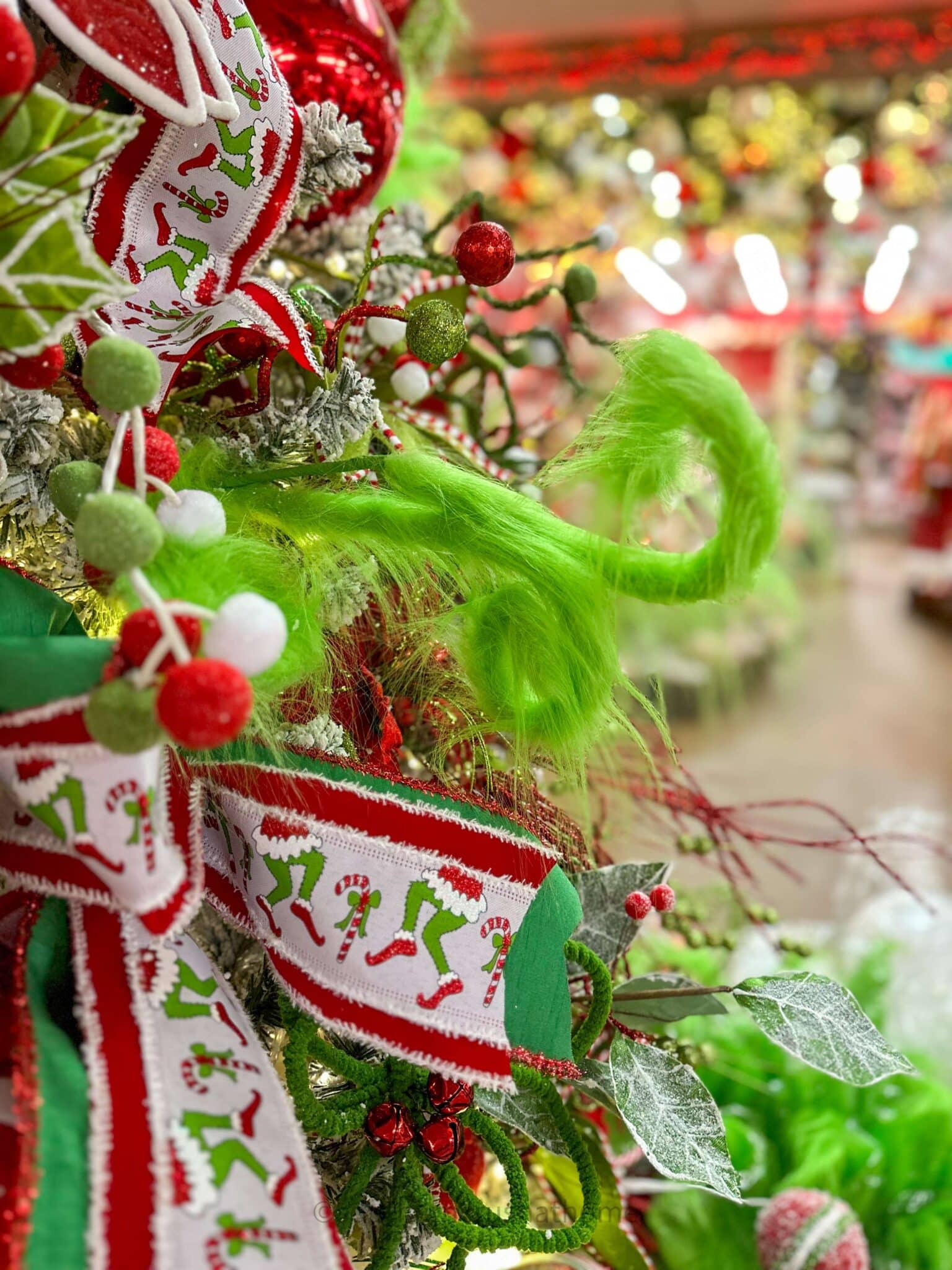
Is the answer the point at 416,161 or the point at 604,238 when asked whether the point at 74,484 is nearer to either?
the point at 604,238

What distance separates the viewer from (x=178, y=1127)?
0.88ft

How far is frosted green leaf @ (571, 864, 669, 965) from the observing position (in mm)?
420

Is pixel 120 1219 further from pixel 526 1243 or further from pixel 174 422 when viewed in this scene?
pixel 174 422

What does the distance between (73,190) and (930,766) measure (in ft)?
8.02

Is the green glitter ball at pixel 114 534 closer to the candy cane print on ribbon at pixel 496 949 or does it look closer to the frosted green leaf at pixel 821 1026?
the candy cane print on ribbon at pixel 496 949

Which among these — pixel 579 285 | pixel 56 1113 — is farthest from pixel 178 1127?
pixel 579 285

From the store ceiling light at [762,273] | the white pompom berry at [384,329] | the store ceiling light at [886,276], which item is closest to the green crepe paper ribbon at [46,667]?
the white pompom berry at [384,329]

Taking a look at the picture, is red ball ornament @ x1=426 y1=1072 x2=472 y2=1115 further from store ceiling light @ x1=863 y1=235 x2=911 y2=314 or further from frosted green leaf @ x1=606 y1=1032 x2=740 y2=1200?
store ceiling light @ x1=863 y1=235 x2=911 y2=314

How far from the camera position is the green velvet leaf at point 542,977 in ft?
1.13

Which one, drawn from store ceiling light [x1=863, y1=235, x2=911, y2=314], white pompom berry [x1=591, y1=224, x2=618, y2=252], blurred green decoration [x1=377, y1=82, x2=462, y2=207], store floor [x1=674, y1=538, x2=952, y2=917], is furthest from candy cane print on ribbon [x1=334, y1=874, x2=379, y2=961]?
store ceiling light [x1=863, y1=235, x2=911, y2=314]

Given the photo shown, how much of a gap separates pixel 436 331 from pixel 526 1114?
0.27 m

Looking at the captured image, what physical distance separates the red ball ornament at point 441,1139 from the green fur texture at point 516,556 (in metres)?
0.14

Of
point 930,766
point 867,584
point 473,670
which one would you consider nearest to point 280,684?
point 473,670

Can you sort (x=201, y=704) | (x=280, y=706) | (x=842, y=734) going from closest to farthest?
(x=201, y=704)
(x=280, y=706)
(x=842, y=734)
